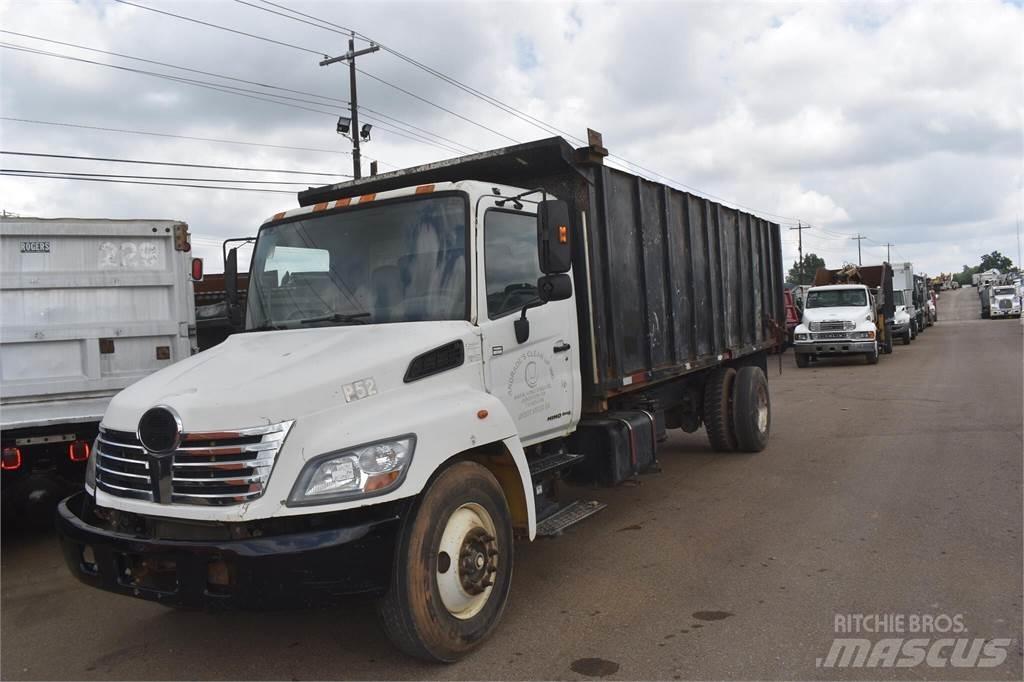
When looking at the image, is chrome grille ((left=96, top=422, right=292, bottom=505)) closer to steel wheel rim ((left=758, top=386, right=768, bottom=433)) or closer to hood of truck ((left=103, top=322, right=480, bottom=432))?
hood of truck ((left=103, top=322, right=480, bottom=432))

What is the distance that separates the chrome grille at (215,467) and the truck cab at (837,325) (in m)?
19.6

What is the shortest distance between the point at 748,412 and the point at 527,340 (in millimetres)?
4865

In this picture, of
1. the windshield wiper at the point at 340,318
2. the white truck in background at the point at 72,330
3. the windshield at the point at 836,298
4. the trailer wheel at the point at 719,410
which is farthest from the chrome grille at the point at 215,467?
the windshield at the point at 836,298

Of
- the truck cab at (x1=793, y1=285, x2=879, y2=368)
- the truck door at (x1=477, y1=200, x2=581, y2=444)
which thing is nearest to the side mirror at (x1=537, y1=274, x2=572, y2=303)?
the truck door at (x1=477, y1=200, x2=581, y2=444)

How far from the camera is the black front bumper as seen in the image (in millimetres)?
3344

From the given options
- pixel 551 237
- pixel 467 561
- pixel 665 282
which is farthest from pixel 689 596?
pixel 665 282

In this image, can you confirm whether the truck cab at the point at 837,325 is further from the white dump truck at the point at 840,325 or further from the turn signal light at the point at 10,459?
the turn signal light at the point at 10,459

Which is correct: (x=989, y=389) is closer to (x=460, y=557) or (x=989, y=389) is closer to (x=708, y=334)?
(x=708, y=334)

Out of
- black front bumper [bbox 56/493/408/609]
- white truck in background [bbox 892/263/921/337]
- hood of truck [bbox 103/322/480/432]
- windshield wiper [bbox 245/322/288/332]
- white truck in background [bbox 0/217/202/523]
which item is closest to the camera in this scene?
black front bumper [bbox 56/493/408/609]

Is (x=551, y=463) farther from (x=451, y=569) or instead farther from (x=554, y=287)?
(x=451, y=569)

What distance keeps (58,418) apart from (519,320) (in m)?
4.02

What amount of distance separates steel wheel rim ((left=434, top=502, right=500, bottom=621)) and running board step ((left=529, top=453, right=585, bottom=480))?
2.23ft

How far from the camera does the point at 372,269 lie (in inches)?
179

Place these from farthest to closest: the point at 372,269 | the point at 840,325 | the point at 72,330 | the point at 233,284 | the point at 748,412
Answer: the point at 840,325 < the point at 748,412 < the point at 72,330 < the point at 233,284 < the point at 372,269
